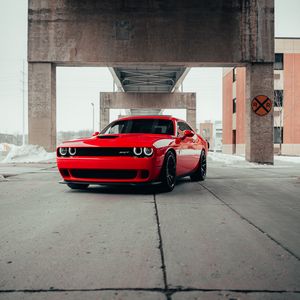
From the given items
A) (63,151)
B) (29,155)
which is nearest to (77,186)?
(63,151)

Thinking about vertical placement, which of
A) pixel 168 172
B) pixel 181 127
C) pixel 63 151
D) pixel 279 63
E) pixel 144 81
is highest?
pixel 279 63

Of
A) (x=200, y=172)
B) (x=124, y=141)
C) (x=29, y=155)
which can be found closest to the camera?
(x=124, y=141)

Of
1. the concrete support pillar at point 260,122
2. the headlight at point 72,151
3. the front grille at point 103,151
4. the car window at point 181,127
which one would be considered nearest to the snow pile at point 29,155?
the concrete support pillar at point 260,122

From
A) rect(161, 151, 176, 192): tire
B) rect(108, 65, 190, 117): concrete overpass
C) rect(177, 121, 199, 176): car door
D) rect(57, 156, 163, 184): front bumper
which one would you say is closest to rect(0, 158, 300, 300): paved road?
rect(57, 156, 163, 184): front bumper

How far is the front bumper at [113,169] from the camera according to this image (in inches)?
244

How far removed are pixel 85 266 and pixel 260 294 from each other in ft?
3.76

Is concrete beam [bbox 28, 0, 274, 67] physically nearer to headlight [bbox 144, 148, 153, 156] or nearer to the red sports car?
the red sports car

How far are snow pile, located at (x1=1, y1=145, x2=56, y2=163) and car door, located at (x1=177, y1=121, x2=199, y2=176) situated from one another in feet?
30.2

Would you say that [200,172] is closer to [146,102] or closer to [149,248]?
[149,248]

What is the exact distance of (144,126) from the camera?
25.3 ft

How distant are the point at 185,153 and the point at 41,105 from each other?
435 inches

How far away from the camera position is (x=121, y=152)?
6223 millimetres

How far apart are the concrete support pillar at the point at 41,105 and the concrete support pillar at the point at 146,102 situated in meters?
24.1

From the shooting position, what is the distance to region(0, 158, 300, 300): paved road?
7.91ft
